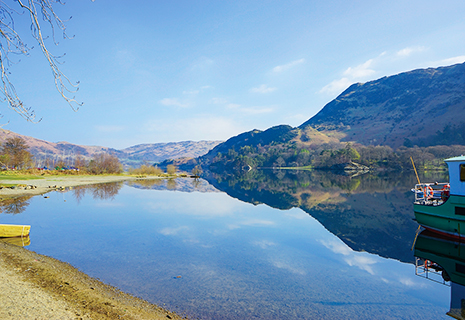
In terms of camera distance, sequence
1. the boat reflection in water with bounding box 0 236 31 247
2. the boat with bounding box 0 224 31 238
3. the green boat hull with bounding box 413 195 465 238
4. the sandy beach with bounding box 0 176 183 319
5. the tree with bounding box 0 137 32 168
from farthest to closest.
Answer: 1. the tree with bounding box 0 137 32 168
2. the green boat hull with bounding box 413 195 465 238
3. the boat with bounding box 0 224 31 238
4. the boat reflection in water with bounding box 0 236 31 247
5. the sandy beach with bounding box 0 176 183 319

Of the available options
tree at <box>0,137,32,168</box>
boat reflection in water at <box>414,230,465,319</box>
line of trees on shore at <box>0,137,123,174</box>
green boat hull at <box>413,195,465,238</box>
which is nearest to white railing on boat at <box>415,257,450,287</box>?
boat reflection in water at <box>414,230,465,319</box>

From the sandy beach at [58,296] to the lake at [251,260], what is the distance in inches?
34.9

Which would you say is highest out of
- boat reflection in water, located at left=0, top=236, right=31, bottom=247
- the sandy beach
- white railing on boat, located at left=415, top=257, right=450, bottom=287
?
the sandy beach

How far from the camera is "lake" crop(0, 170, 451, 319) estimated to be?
9594 millimetres

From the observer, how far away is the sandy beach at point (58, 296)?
22.8 ft

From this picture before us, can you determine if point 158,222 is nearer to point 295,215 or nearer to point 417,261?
point 295,215

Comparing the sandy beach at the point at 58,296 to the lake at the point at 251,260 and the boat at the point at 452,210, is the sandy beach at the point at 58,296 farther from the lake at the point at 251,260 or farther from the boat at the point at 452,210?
the boat at the point at 452,210

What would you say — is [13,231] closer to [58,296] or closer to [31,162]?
[58,296]

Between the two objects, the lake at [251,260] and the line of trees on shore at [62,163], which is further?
the line of trees on shore at [62,163]

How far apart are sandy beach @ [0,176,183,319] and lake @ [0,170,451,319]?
34.9 inches

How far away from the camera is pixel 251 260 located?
571 inches

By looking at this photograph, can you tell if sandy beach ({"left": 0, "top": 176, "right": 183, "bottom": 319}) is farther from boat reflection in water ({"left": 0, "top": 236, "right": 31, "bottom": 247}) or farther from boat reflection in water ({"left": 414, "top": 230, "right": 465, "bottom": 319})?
boat reflection in water ({"left": 414, "top": 230, "right": 465, "bottom": 319})

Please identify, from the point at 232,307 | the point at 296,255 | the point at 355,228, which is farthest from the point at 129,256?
the point at 355,228

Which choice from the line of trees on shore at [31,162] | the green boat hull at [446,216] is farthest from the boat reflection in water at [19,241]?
the line of trees on shore at [31,162]
